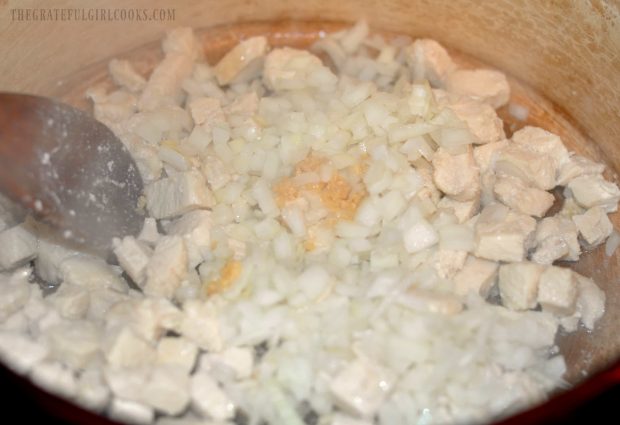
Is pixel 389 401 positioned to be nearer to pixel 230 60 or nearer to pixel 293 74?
pixel 293 74

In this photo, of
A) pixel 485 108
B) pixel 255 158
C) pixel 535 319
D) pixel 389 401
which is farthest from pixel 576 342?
pixel 255 158

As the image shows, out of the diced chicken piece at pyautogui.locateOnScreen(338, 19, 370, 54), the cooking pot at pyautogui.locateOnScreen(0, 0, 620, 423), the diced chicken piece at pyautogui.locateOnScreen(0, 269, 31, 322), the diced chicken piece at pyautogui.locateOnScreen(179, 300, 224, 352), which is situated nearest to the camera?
the diced chicken piece at pyautogui.locateOnScreen(179, 300, 224, 352)

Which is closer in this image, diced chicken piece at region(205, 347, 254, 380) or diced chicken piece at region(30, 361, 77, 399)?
diced chicken piece at region(30, 361, 77, 399)

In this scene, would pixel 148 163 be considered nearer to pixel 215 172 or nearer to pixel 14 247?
pixel 215 172

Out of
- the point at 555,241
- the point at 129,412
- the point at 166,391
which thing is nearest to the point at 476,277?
the point at 555,241

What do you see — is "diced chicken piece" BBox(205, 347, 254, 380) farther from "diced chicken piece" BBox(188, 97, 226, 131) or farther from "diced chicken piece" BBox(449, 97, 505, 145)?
"diced chicken piece" BBox(449, 97, 505, 145)

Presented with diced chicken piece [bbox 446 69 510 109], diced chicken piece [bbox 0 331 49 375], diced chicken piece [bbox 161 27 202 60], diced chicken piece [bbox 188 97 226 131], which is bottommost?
diced chicken piece [bbox 0 331 49 375]

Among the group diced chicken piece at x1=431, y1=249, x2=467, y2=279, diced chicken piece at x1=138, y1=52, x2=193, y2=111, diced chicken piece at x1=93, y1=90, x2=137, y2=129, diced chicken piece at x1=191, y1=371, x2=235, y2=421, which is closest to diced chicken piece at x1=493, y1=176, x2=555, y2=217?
diced chicken piece at x1=431, y1=249, x2=467, y2=279
